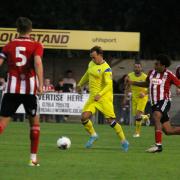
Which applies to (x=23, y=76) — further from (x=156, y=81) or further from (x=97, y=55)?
(x=156, y=81)

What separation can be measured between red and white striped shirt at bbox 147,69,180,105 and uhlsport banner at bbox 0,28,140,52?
53.3ft

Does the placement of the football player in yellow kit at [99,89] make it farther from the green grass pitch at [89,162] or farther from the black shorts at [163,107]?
the black shorts at [163,107]

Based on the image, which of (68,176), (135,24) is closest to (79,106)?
(135,24)

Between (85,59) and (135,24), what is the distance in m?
7.89

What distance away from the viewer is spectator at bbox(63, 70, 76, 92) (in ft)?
Answer: 103

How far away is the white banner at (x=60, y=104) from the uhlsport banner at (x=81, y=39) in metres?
2.75

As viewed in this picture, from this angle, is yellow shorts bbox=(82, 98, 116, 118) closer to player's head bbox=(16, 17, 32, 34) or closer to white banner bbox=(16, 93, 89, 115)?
player's head bbox=(16, 17, 32, 34)

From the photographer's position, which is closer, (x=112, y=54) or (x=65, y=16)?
(x=112, y=54)

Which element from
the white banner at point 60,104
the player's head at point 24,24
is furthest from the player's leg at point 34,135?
the white banner at point 60,104

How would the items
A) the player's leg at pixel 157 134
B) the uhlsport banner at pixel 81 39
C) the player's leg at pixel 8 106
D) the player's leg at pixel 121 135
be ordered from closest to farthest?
1. the player's leg at pixel 8 106
2. the player's leg at pixel 157 134
3. the player's leg at pixel 121 135
4. the uhlsport banner at pixel 81 39

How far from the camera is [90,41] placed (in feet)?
108

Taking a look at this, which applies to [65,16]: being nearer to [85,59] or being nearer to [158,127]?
[85,59]

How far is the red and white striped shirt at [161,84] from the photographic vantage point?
16.1m

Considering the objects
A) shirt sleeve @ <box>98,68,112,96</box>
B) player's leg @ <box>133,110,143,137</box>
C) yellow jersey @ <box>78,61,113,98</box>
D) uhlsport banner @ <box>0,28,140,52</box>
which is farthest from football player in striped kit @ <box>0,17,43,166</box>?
uhlsport banner @ <box>0,28,140,52</box>
